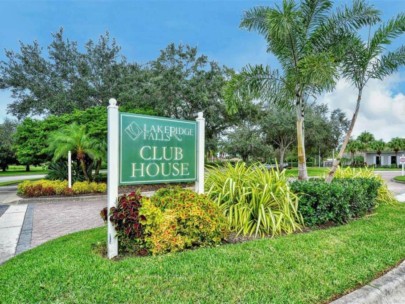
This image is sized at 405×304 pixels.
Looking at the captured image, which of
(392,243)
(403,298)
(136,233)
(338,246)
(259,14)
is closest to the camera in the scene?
(403,298)

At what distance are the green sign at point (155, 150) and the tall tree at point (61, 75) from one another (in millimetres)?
16123

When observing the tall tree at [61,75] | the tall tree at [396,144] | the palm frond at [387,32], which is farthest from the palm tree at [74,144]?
the tall tree at [396,144]

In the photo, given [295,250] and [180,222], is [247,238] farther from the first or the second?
[180,222]

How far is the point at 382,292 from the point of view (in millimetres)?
2781

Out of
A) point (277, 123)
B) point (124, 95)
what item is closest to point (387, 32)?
point (124, 95)

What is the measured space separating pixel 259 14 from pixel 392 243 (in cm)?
616

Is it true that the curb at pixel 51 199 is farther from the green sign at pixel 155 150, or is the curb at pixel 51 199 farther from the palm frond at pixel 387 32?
the palm frond at pixel 387 32

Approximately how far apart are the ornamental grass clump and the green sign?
871mm

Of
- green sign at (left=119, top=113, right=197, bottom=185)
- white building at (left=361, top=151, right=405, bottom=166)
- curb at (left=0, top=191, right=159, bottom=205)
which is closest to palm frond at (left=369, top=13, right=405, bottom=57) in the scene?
green sign at (left=119, top=113, right=197, bottom=185)

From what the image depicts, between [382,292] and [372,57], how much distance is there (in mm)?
6224

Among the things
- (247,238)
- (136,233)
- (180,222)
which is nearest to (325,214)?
(247,238)

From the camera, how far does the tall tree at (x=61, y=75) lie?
61.6 feet

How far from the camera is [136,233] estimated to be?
11.7 feet

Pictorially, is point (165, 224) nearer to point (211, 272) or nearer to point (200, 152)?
point (211, 272)
